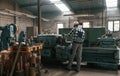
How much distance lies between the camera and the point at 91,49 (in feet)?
16.2

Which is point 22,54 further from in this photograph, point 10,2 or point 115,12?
point 115,12

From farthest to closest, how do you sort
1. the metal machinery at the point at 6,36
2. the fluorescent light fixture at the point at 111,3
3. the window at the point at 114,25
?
the window at the point at 114,25
the fluorescent light fixture at the point at 111,3
the metal machinery at the point at 6,36

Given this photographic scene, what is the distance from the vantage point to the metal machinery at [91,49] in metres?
4.75

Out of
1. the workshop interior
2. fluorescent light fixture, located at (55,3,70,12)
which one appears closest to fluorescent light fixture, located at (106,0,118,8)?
the workshop interior

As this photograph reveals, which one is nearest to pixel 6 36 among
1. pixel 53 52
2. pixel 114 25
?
pixel 53 52

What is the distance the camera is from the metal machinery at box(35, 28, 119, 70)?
4.75 m

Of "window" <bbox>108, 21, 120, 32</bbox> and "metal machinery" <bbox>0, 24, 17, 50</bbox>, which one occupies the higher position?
"window" <bbox>108, 21, 120, 32</bbox>

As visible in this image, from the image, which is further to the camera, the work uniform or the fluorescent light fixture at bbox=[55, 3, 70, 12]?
the fluorescent light fixture at bbox=[55, 3, 70, 12]

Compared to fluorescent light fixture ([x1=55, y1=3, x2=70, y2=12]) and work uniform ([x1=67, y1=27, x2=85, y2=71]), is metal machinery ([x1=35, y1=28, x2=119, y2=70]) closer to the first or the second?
work uniform ([x1=67, y1=27, x2=85, y2=71])

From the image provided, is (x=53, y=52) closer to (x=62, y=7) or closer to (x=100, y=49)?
(x=100, y=49)

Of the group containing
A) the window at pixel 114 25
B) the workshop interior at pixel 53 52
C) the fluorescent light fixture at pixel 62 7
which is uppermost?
the fluorescent light fixture at pixel 62 7

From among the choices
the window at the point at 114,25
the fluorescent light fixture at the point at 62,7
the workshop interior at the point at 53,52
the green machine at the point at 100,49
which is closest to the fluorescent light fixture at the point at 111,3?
the workshop interior at the point at 53,52

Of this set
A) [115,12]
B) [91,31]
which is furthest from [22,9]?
[91,31]

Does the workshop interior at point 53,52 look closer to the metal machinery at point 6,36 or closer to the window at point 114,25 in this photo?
the metal machinery at point 6,36
